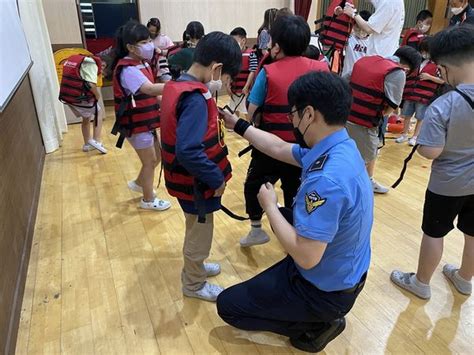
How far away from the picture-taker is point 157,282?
1.88m

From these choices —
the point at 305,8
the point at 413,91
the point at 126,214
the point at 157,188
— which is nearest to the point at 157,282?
the point at 126,214

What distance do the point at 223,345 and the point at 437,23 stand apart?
263 inches

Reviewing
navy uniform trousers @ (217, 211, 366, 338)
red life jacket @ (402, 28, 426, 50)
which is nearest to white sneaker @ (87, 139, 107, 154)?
navy uniform trousers @ (217, 211, 366, 338)

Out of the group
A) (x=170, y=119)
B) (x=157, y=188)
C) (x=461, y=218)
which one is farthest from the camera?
(x=157, y=188)

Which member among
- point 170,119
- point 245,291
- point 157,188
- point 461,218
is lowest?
point 157,188

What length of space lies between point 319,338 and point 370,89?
4.94ft

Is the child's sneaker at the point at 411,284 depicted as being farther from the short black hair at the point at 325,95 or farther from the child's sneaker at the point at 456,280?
the short black hair at the point at 325,95

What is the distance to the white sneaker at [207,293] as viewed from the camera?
1740 millimetres

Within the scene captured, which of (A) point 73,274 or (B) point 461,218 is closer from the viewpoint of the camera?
(B) point 461,218

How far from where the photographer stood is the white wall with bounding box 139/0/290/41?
17.1 ft

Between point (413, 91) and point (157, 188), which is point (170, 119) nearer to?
point (157, 188)

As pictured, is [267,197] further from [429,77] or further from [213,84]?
[429,77]

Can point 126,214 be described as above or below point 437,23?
below

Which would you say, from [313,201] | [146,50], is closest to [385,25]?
[146,50]
